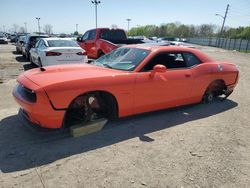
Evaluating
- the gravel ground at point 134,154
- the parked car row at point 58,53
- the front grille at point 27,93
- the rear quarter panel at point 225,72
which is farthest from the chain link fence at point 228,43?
the front grille at point 27,93

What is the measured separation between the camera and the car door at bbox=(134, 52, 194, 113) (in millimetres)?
4203

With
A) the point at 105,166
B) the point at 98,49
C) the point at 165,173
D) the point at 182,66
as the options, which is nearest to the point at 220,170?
the point at 165,173

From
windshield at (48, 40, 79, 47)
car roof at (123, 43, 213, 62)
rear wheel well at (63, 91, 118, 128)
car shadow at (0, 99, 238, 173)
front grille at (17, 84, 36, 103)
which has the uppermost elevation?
car roof at (123, 43, 213, 62)

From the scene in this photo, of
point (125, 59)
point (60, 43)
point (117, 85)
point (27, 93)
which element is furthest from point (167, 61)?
point (60, 43)

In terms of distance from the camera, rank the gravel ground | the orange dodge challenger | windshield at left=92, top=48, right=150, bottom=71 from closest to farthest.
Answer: the gravel ground < the orange dodge challenger < windshield at left=92, top=48, right=150, bottom=71

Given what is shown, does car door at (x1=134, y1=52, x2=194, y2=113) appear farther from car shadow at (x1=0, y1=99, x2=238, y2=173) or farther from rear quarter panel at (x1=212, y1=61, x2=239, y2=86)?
rear quarter panel at (x1=212, y1=61, x2=239, y2=86)

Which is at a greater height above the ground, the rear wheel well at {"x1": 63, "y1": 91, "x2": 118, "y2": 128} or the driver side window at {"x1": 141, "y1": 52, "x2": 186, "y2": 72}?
the driver side window at {"x1": 141, "y1": 52, "x2": 186, "y2": 72}

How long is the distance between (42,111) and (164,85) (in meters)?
2.29

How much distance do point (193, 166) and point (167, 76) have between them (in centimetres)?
193

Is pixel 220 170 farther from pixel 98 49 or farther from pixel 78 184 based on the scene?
pixel 98 49

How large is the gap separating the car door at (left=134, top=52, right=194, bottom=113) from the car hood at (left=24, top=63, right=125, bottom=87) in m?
0.54

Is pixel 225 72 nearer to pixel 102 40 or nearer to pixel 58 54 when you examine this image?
pixel 58 54

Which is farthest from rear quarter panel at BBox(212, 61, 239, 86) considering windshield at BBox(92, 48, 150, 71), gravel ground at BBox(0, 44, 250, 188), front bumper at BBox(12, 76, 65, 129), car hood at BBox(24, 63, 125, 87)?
front bumper at BBox(12, 76, 65, 129)

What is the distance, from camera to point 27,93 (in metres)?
3.60
